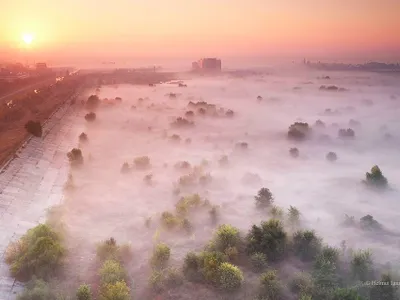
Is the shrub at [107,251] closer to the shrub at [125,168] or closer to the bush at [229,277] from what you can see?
the bush at [229,277]

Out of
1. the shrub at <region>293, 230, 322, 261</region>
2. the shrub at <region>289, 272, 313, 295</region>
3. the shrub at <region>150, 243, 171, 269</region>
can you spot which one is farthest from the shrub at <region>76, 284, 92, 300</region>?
the shrub at <region>293, 230, 322, 261</region>

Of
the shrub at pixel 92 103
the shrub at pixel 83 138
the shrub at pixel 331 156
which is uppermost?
the shrub at pixel 92 103

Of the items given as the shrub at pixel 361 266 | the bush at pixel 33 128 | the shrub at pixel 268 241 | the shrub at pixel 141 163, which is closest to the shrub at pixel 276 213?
the shrub at pixel 268 241

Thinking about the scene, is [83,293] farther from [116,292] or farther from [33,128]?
[33,128]

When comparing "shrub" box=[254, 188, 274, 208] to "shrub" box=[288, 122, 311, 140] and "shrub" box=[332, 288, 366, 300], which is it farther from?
"shrub" box=[288, 122, 311, 140]

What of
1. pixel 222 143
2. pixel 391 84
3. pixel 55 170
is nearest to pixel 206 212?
pixel 55 170

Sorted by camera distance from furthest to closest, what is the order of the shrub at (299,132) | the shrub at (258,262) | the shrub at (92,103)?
the shrub at (92,103), the shrub at (299,132), the shrub at (258,262)

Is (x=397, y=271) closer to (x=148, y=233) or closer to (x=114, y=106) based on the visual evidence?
(x=148, y=233)

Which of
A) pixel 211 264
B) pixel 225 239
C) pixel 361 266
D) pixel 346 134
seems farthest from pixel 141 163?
pixel 346 134
